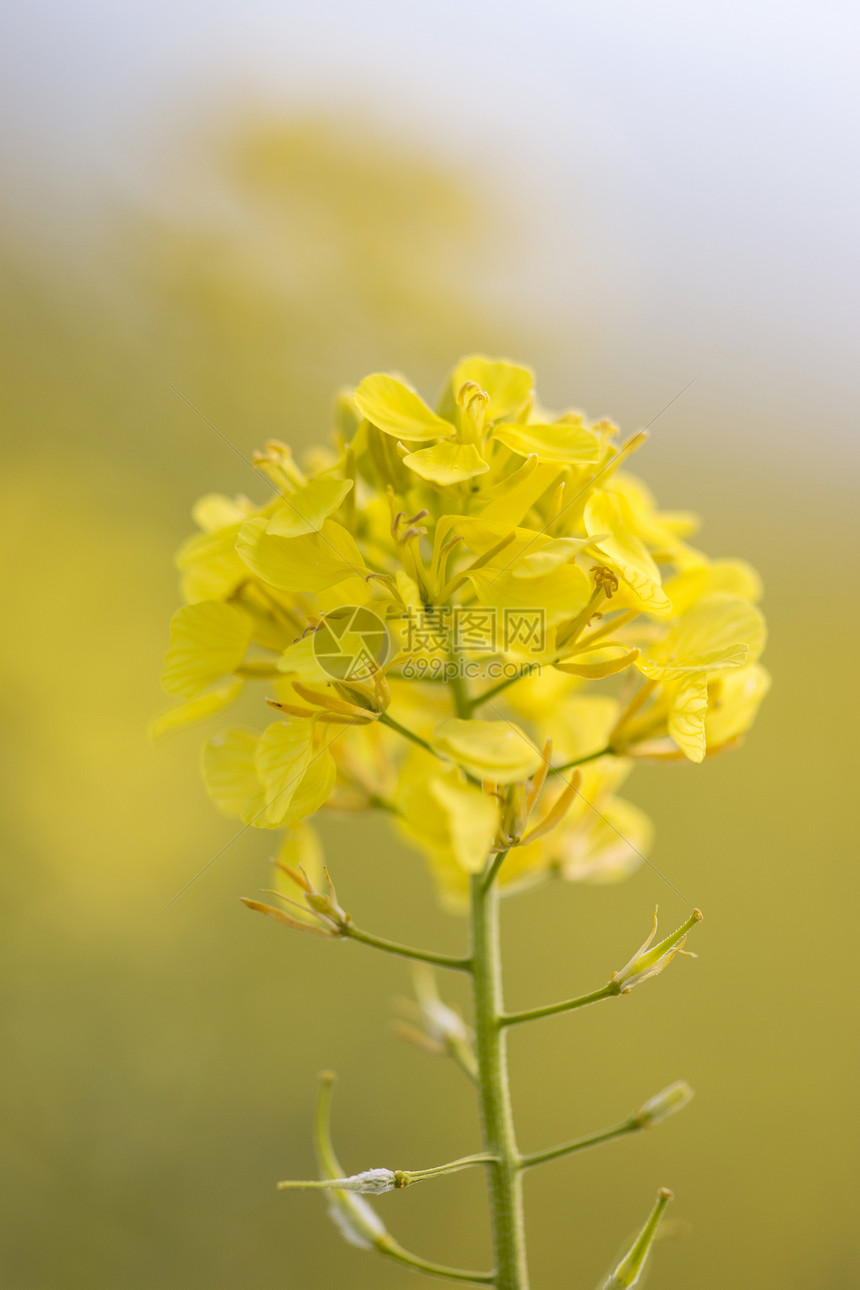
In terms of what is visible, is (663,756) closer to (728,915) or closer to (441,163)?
(728,915)

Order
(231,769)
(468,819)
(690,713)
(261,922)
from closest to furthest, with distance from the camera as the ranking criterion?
(468,819) < (690,713) < (231,769) < (261,922)

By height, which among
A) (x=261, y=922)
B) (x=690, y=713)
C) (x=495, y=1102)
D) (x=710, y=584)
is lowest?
(x=261, y=922)

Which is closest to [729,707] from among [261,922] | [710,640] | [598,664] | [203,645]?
[710,640]

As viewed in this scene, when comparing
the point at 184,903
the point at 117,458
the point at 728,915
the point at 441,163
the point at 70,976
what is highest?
the point at 441,163

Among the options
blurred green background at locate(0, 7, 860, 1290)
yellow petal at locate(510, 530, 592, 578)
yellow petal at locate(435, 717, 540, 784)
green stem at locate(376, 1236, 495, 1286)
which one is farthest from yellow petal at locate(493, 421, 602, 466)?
blurred green background at locate(0, 7, 860, 1290)

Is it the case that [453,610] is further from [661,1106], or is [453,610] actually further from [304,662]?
[661,1106]

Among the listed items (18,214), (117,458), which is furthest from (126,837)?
(18,214)

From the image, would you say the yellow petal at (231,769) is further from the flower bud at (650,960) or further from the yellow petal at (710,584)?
the yellow petal at (710,584)

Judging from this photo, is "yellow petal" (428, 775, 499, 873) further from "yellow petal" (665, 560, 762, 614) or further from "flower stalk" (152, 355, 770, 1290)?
"yellow petal" (665, 560, 762, 614)
